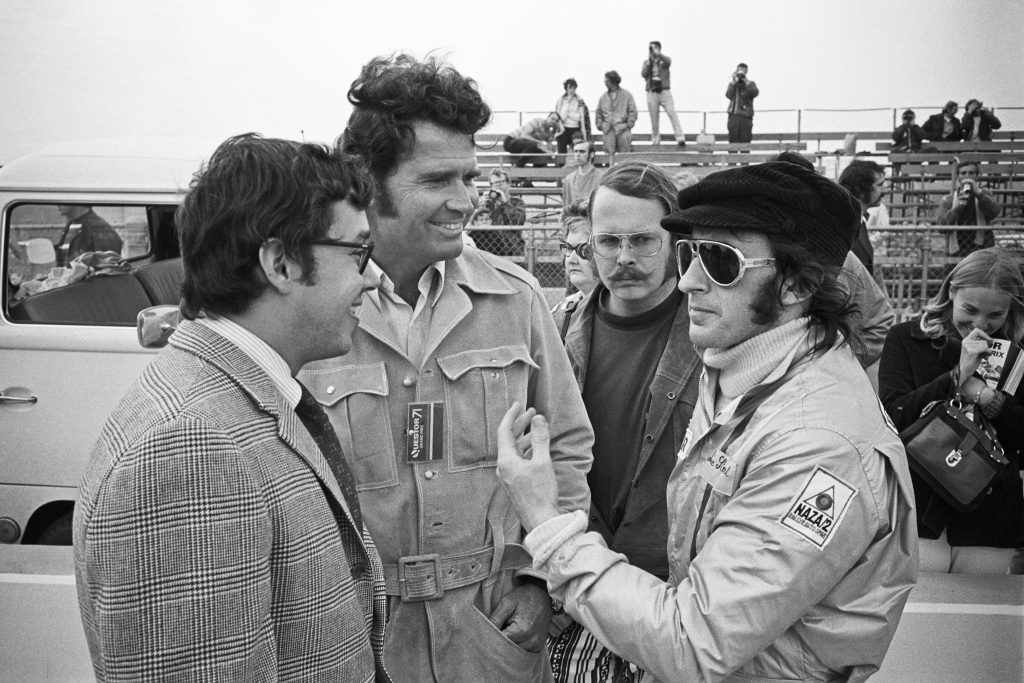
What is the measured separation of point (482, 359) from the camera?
199 cm

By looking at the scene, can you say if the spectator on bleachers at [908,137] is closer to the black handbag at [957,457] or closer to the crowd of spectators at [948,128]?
the crowd of spectators at [948,128]

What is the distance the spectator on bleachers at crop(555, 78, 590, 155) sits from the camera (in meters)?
15.8

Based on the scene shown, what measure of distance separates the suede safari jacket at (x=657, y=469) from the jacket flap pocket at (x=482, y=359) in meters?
0.43

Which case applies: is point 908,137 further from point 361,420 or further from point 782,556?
point 782,556

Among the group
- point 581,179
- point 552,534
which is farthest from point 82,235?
point 581,179

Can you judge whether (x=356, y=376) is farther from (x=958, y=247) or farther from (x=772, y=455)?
(x=958, y=247)

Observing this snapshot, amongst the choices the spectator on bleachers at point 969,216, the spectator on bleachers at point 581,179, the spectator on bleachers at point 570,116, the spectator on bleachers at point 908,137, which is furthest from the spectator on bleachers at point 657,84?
the spectator on bleachers at point 969,216

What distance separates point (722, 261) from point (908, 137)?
16.0 meters

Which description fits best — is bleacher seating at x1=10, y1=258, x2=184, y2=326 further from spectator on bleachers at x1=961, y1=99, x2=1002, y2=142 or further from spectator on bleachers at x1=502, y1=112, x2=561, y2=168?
spectator on bleachers at x1=961, y1=99, x2=1002, y2=142

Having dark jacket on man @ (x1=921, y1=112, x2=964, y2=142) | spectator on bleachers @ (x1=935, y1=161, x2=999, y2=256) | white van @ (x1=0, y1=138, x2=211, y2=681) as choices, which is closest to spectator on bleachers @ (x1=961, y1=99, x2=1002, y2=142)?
dark jacket on man @ (x1=921, y1=112, x2=964, y2=142)

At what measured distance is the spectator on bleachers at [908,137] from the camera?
1566 centimetres

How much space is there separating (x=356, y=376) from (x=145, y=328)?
2.36m

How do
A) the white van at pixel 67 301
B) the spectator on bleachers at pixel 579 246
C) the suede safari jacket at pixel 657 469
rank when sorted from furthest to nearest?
the white van at pixel 67 301 → the spectator on bleachers at pixel 579 246 → the suede safari jacket at pixel 657 469

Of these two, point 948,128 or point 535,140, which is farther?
Answer: point 535,140
